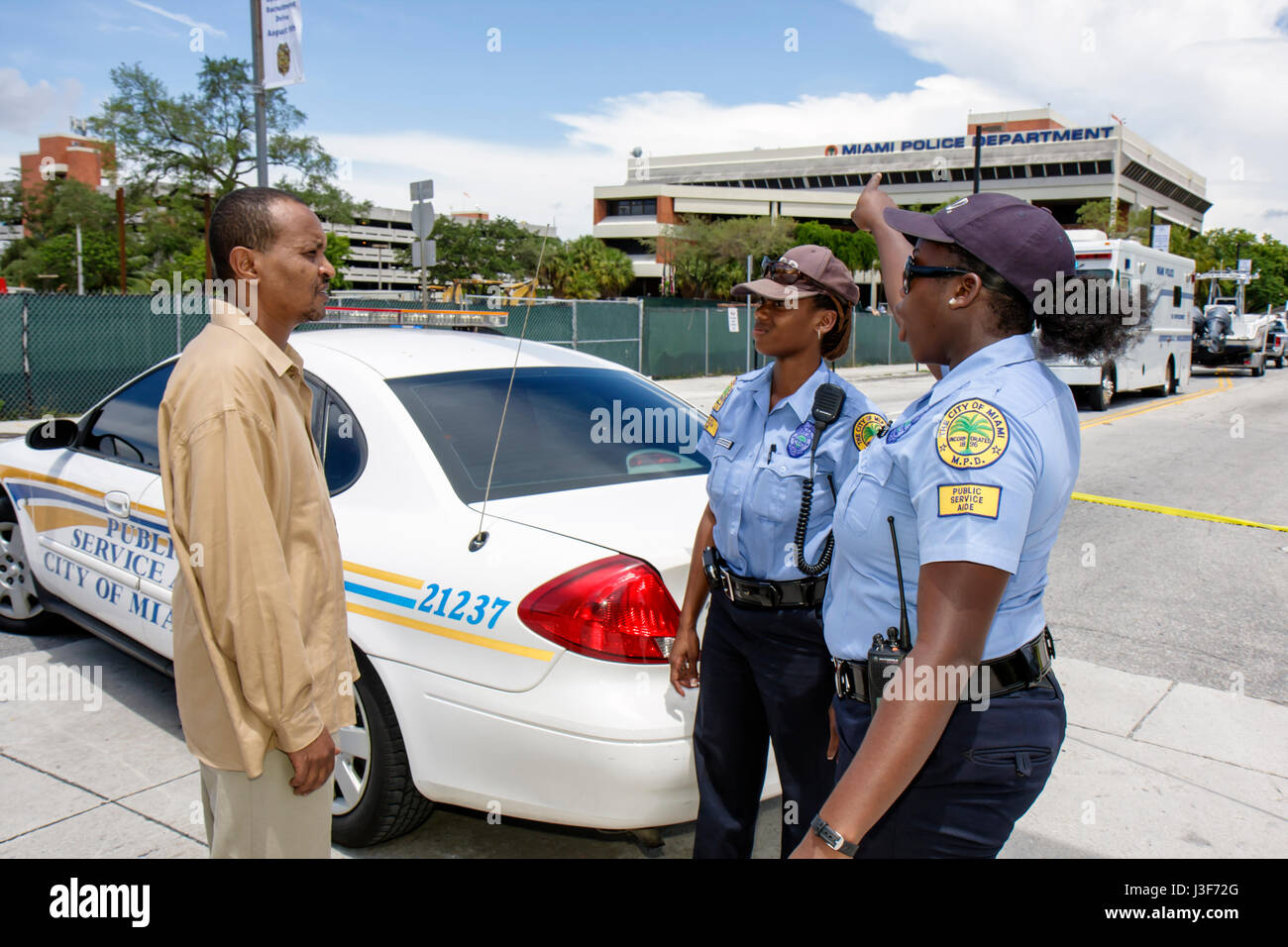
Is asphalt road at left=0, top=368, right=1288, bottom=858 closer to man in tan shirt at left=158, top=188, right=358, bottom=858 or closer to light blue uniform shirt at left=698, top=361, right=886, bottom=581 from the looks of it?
light blue uniform shirt at left=698, top=361, right=886, bottom=581

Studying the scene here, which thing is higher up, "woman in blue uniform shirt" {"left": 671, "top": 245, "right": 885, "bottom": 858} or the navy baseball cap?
the navy baseball cap

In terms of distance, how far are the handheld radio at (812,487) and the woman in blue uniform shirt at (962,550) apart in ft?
1.91

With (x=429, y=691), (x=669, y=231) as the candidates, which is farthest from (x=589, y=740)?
(x=669, y=231)

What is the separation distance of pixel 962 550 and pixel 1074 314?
0.57 metres

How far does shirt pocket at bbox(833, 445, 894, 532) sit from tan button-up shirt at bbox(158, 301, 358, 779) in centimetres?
110

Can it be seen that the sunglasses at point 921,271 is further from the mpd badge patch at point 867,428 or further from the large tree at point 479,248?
the large tree at point 479,248

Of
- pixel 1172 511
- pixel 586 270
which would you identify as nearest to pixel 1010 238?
pixel 1172 511

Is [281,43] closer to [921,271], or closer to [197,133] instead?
[921,271]

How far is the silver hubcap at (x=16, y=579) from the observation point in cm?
493

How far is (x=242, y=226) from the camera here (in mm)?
2117

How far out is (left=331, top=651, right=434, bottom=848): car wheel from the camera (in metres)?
2.96

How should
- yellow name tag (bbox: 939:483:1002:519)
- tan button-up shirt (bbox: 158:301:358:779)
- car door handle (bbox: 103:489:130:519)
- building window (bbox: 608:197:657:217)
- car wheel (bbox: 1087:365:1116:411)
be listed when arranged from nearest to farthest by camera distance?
1. yellow name tag (bbox: 939:483:1002:519)
2. tan button-up shirt (bbox: 158:301:358:779)
3. car door handle (bbox: 103:489:130:519)
4. car wheel (bbox: 1087:365:1116:411)
5. building window (bbox: 608:197:657:217)

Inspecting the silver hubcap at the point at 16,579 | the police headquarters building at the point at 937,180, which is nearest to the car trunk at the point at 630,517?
the silver hubcap at the point at 16,579

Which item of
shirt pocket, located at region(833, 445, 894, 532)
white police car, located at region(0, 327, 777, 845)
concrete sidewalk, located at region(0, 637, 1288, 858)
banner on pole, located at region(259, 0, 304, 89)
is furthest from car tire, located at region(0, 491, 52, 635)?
banner on pole, located at region(259, 0, 304, 89)
